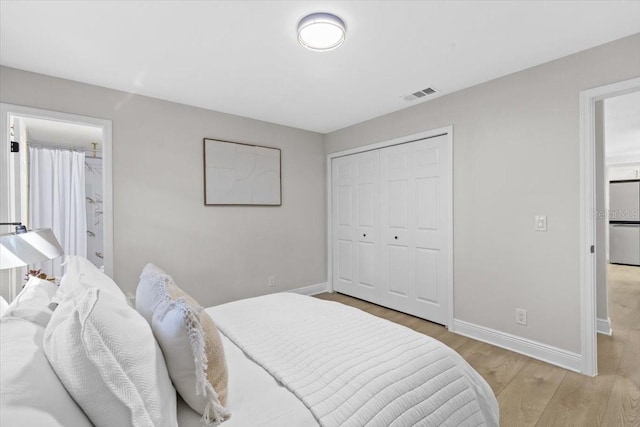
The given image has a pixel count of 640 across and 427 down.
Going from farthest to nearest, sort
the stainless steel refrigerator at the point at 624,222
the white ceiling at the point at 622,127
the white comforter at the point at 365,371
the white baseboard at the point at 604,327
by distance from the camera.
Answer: the stainless steel refrigerator at the point at 624,222 → the white ceiling at the point at 622,127 → the white baseboard at the point at 604,327 → the white comforter at the point at 365,371

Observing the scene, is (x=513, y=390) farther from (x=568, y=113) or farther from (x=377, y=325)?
(x=568, y=113)

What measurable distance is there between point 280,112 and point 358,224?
173 centimetres

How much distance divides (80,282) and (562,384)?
115 inches

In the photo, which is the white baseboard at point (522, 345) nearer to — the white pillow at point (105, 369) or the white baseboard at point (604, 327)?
the white baseboard at point (604, 327)

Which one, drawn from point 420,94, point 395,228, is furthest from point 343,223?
point 420,94

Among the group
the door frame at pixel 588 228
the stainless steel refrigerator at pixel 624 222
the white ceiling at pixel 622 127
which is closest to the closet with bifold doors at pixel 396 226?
the door frame at pixel 588 228

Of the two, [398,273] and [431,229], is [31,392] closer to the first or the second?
[431,229]

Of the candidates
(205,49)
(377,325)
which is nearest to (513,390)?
(377,325)

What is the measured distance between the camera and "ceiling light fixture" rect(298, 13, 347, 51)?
185 centimetres

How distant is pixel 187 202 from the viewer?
3316mm

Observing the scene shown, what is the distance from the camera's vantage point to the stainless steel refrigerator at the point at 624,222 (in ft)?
15.9

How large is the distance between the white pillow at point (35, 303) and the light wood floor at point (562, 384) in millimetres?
2310

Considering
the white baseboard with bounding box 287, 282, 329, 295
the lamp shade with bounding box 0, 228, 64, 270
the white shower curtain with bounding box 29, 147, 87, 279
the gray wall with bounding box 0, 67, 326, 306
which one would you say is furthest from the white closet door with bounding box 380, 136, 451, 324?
the white shower curtain with bounding box 29, 147, 87, 279

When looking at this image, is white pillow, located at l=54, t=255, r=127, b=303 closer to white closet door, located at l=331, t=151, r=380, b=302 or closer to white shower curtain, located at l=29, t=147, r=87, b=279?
white shower curtain, located at l=29, t=147, r=87, b=279
